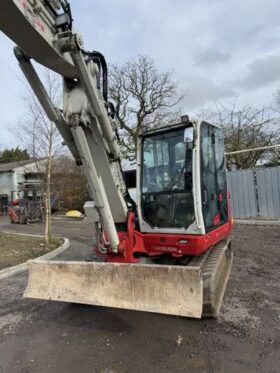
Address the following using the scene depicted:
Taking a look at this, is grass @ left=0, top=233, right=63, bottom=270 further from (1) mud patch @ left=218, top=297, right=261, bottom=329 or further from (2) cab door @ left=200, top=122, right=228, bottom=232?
(1) mud patch @ left=218, top=297, right=261, bottom=329

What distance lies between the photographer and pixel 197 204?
4926 millimetres

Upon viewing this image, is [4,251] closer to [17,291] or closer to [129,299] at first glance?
[17,291]

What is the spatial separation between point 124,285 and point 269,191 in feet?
40.4

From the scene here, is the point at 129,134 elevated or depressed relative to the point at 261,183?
elevated

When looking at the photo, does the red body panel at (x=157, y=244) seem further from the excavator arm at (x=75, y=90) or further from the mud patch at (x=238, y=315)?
the mud patch at (x=238, y=315)

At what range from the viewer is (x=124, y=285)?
4164 millimetres

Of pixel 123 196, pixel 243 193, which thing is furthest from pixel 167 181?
pixel 243 193

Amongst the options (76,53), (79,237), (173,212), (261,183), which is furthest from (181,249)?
(261,183)

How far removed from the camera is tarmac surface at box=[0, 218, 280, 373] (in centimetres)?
369

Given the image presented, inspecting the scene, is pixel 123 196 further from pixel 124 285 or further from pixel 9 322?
pixel 9 322

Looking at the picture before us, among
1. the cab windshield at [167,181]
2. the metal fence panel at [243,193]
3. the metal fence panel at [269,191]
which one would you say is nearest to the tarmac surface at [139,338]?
the cab windshield at [167,181]

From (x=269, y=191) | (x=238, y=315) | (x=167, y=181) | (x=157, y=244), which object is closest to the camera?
(x=238, y=315)

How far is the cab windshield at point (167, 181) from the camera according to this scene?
5172mm

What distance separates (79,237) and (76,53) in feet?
33.1
